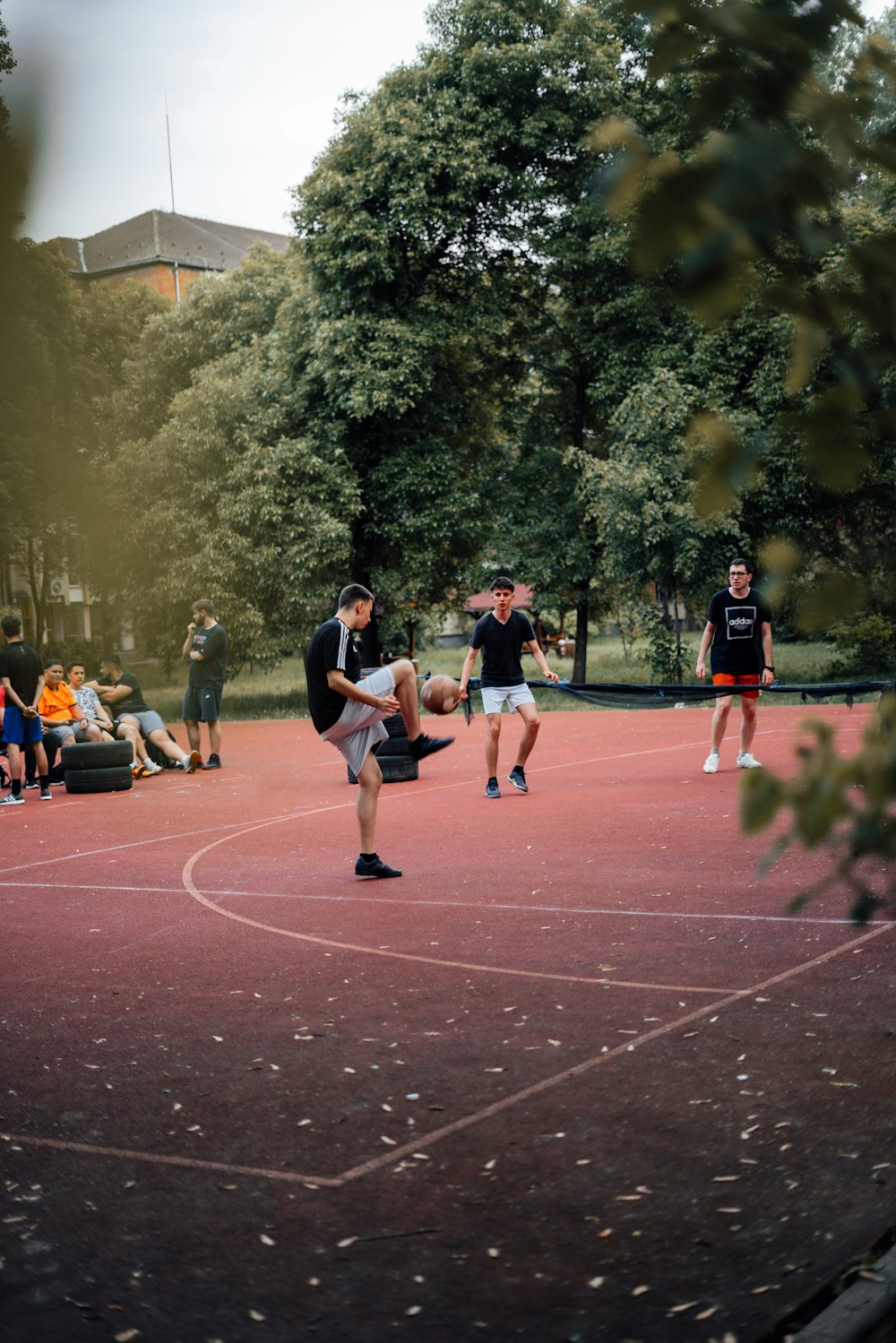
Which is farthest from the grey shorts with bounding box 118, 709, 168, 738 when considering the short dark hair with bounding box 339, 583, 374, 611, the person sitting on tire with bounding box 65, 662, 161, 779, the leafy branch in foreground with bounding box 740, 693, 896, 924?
the leafy branch in foreground with bounding box 740, 693, 896, 924

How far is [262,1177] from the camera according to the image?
4352 mm

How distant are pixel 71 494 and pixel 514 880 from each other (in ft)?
26.1

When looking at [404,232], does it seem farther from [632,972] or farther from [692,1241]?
[692,1241]

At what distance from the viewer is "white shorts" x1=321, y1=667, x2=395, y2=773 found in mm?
9336

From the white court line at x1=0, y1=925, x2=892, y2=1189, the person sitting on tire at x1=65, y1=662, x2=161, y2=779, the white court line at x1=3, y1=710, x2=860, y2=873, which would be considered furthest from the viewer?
the person sitting on tire at x1=65, y1=662, x2=161, y2=779

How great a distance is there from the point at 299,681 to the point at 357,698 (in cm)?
3987

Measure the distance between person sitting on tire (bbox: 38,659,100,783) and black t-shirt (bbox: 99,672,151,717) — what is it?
119cm

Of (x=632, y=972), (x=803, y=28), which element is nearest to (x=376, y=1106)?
(x=632, y=972)

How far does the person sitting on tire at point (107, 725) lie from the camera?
59.0 feet

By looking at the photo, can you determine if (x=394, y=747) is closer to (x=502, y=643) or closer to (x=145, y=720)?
(x=502, y=643)

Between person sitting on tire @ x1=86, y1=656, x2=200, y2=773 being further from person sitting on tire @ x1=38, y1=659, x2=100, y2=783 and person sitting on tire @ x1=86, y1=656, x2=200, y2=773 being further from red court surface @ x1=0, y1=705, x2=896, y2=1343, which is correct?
red court surface @ x1=0, y1=705, x2=896, y2=1343

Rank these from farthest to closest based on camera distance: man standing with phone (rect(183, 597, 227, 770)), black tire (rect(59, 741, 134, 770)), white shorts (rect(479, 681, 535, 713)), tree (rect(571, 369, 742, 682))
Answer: tree (rect(571, 369, 742, 682)), man standing with phone (rect(183, 597, 227, 770)), black tire (rect(59, 741, 134, 770)), white shorts (rect(479, 681, 535, 713))

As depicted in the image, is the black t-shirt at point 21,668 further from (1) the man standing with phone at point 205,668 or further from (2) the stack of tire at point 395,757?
(2) the stack of tire at point 395,757

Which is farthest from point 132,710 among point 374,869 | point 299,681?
point 299,681
